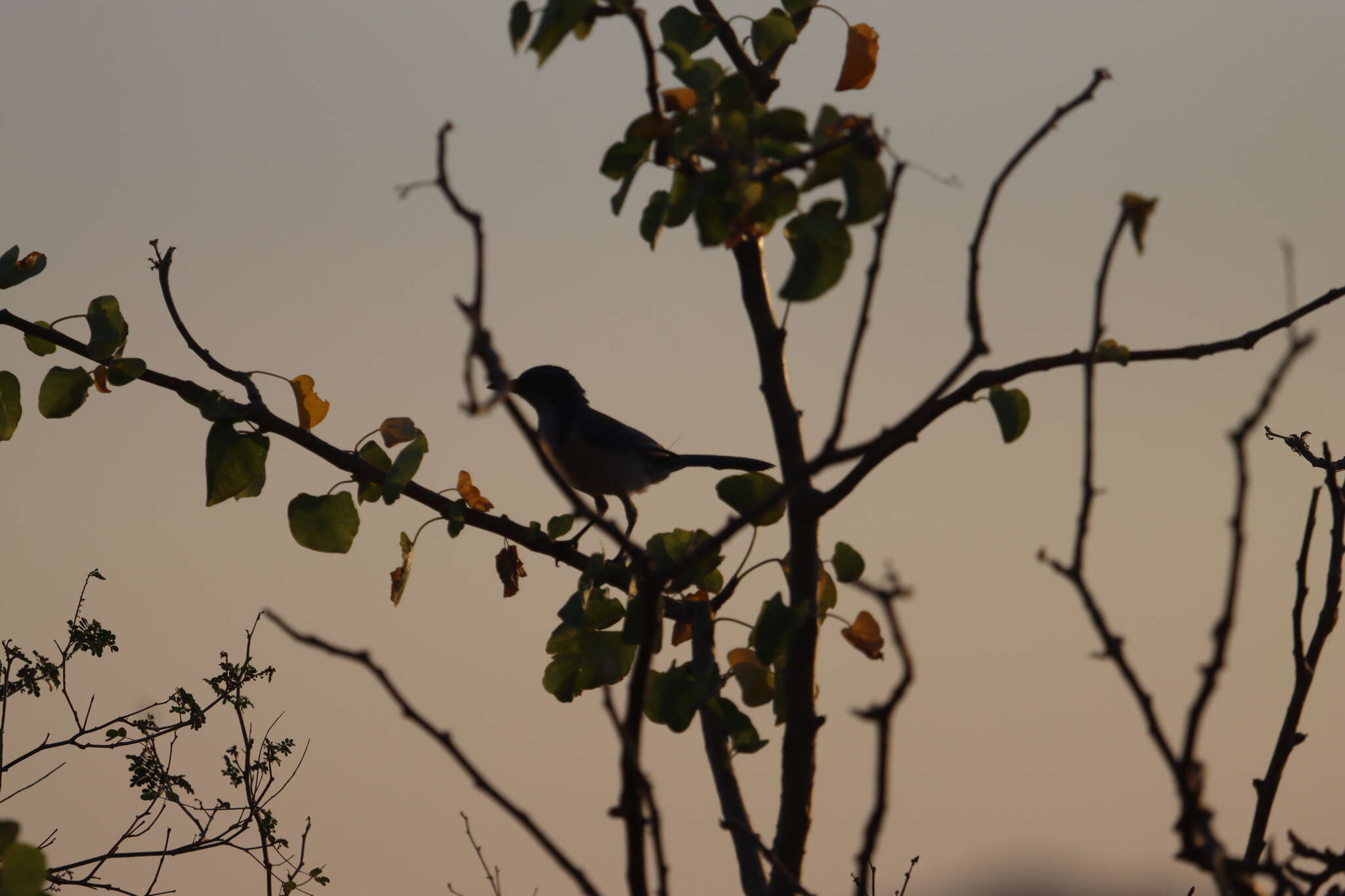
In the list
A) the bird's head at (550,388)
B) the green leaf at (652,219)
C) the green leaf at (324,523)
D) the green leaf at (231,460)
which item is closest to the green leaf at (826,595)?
the green leaf at (652,219)

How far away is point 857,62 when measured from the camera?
3691 mm

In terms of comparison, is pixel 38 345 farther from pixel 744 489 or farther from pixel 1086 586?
pixel 1086 586

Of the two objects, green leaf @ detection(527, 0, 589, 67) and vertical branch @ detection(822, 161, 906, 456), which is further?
green leaf @ detection(527, 0, 589, 67)

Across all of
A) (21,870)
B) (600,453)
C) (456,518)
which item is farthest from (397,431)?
(600,453)

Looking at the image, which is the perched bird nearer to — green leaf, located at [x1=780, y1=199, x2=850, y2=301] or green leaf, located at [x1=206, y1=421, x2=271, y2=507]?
green leaf, located at [x1=206, y1=421, x2=271, y2=507]

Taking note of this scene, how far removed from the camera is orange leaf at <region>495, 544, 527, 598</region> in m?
4.73

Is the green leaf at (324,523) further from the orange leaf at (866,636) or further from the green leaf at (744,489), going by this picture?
the orange leaf at (866,636)

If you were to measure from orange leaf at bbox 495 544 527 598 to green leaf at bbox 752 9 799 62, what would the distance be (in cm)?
195

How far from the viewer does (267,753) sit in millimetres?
6918

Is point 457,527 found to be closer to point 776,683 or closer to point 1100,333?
point 776,683

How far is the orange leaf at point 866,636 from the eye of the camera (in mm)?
3613

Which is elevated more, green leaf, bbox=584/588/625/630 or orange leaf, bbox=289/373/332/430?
orange leaf, bbox=289/373/332/430

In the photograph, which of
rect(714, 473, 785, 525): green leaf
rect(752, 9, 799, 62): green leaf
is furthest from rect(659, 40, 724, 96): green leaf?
rect(714, 473, 785, 525): green leaf

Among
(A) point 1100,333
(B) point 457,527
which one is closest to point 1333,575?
(A) point 1100,333
